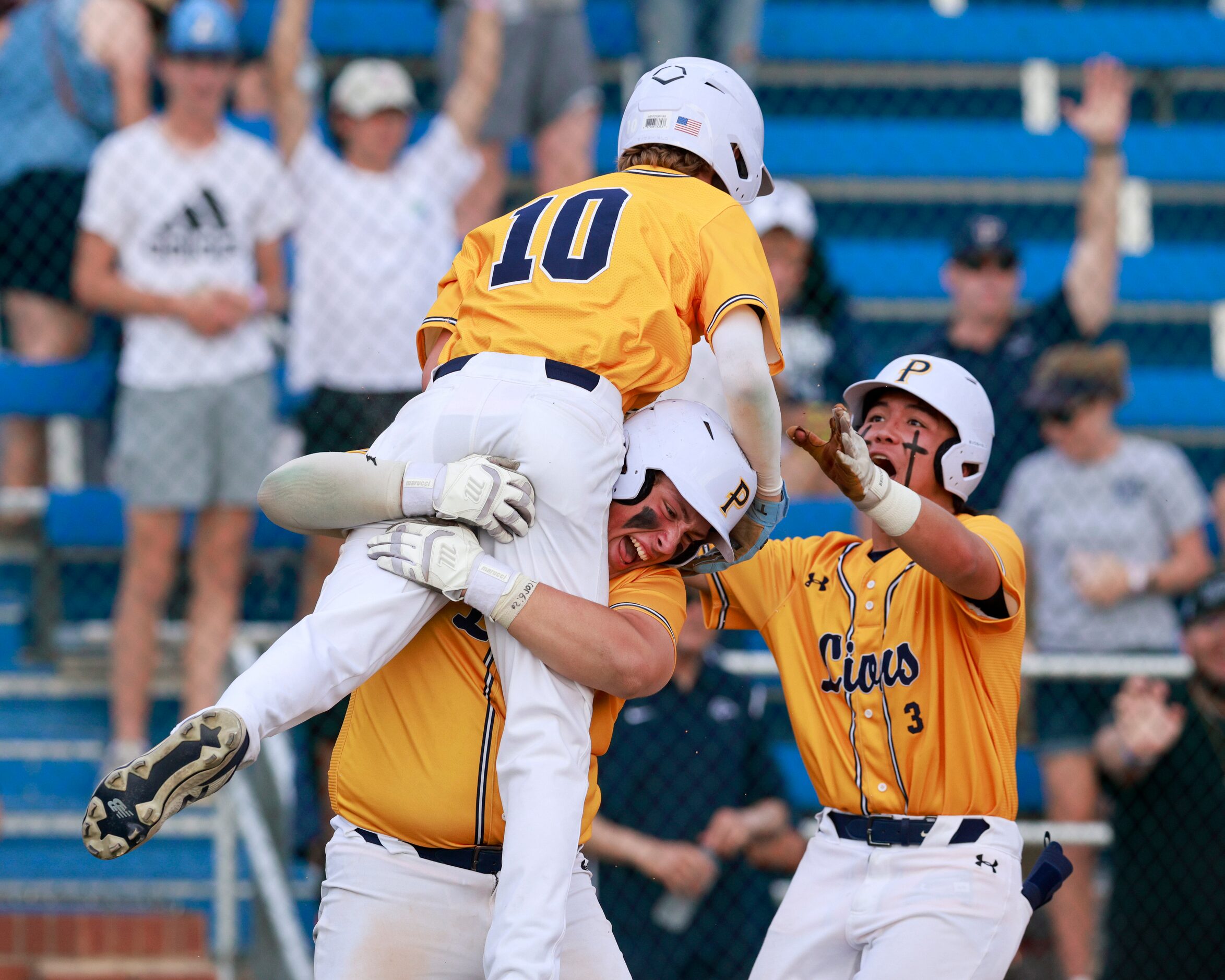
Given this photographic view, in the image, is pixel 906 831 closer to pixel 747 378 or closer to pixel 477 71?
pixel 747 378

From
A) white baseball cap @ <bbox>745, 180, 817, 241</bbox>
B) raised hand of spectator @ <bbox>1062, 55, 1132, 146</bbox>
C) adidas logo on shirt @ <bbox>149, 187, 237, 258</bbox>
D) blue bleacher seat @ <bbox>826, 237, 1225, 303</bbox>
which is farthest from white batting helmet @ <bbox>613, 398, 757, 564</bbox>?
blue bleacher seat @ <bbox>826, 237, 1225, 303</bbox>

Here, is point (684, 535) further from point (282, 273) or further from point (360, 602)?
point (282, 273)

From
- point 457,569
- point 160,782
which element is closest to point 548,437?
point 457,569

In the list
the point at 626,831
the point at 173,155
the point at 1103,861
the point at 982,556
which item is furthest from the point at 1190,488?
the point at 173,155

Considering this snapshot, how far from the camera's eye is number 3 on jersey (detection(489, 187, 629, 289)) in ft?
9.23

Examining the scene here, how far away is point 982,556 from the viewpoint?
9.72 ft

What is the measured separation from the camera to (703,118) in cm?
299

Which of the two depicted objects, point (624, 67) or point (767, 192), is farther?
point (624, 67)

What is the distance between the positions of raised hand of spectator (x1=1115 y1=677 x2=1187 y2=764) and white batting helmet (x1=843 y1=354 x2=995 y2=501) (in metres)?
1.96

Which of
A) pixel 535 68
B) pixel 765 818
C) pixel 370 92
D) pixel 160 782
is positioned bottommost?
pixel 765 818

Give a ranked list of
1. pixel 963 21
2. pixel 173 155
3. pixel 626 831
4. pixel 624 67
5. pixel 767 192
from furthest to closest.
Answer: pixel 963 21, pixel 624 67, pixel 173 155, pixel 626 831, pixel 767 192

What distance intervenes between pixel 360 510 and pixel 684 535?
0.61 m

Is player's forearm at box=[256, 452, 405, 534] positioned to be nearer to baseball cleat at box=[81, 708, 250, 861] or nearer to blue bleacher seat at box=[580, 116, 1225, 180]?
baseball cleat at box=[81, 708, 250, 861]

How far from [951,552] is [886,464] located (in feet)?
1.45
